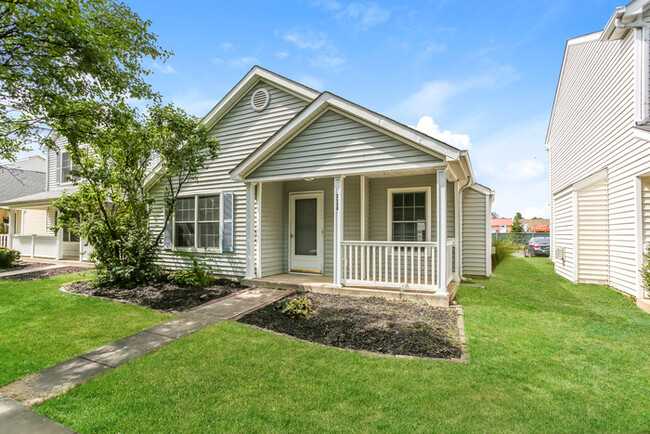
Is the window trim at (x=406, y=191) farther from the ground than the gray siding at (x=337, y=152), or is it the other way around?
the gray siding at (x=337, y=152)

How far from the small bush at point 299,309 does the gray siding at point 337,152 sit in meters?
2.89

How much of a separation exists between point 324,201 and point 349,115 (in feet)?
8.61

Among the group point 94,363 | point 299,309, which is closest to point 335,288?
point 299,309

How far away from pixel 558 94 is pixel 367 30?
988 centimetres

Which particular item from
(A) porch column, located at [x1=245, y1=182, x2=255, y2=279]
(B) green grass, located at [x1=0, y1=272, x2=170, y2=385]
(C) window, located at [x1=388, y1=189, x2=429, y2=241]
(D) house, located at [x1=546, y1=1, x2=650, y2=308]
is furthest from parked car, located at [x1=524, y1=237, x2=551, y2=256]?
(B) green grass, located at [x1=0, y1=272, x2=170, y2=385]

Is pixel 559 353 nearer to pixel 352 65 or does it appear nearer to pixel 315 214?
pixel 315 214

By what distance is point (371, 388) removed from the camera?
10.1 feet

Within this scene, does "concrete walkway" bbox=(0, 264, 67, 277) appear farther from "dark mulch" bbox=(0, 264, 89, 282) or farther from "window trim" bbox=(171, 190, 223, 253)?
"window trim" bbox=(171, 190, 223, 253)

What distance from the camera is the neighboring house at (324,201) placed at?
6414mm

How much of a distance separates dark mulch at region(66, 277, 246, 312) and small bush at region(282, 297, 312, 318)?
213 centimetres

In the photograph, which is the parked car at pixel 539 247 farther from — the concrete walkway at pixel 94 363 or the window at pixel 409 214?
the concrete walkway at pixel 94 363

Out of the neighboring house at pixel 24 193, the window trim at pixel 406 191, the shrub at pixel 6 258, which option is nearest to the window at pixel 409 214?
the window trim at pixel 406 191

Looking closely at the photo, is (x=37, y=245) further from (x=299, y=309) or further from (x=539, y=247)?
(x=539, y=247)

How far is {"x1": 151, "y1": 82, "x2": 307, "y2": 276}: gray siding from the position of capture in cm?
880
